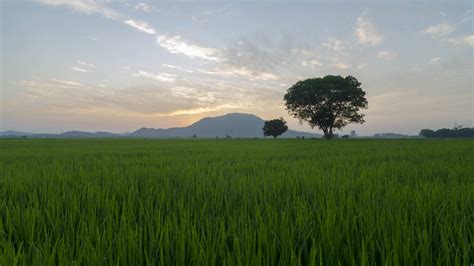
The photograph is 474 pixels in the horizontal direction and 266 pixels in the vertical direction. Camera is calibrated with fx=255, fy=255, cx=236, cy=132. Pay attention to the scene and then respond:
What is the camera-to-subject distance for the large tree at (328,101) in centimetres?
4550

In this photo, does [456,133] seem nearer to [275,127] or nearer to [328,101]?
[275,127]

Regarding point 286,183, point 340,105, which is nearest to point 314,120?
point 340,105

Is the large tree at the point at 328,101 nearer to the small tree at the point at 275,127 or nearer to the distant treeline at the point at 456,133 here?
the small tree at the point at 275,127

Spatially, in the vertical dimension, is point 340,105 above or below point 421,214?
above

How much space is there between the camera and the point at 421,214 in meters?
1.77

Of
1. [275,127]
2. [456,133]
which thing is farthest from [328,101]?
[456,133]

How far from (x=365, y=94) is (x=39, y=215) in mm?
50808

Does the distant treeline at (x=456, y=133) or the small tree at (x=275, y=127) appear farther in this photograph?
the distant treeline at (x=456, y=133)

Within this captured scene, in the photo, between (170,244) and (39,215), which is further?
(39,215)

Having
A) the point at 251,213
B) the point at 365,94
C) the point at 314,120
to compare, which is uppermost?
the point at 365,94

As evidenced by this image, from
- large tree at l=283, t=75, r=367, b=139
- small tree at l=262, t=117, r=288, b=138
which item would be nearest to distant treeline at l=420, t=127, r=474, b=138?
small tree at l=262, t=117, r=288, b=138

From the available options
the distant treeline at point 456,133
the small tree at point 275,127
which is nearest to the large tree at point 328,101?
the small tree at point 275,127

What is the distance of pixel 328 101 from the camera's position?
4672cm

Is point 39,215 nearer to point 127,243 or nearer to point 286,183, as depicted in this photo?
point 127,243
